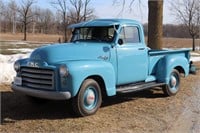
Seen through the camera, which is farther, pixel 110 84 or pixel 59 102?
pixel 59 102

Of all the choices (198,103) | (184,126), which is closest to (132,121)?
(184,126)

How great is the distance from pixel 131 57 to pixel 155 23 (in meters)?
5.56

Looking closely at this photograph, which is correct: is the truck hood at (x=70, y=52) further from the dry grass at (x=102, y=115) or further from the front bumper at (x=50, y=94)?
the dry grass at (x=102, y=115)

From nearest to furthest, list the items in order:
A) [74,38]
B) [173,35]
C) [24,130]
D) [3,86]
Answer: [24,130] → [74,38] → [3,86] → [173,35]

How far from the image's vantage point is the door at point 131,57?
319 inches

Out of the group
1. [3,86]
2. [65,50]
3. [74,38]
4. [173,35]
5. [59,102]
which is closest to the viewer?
[65,50]

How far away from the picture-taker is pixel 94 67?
280 inches

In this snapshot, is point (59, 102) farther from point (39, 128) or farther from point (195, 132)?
point (195, 132)

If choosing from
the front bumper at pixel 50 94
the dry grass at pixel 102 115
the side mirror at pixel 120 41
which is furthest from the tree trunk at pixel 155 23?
the front bumper at pixel 50 94

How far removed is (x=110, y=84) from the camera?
7.53 meters

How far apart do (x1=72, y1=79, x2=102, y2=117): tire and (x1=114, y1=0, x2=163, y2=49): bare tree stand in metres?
6.87

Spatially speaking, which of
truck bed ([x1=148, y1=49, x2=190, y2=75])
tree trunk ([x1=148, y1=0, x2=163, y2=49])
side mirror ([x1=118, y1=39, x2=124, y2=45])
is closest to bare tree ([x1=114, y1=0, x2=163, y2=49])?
tree trunk ([x1=148, y1=0, x2=163, y2=49])

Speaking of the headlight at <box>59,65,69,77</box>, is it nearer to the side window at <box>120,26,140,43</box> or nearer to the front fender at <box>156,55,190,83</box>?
the side window at <box>120,26,140,43</box>

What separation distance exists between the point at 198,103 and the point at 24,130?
454cm
